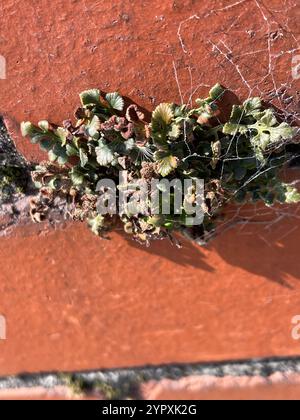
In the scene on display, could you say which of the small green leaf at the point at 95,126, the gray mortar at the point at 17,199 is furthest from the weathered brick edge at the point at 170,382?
the small green leaf at the point at 95,126

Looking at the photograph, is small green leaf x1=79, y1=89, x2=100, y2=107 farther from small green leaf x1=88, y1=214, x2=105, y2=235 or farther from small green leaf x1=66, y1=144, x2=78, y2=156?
small green leaf x1=88, y1=214, x2=105, y2=235

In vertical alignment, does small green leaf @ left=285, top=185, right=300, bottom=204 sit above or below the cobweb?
below

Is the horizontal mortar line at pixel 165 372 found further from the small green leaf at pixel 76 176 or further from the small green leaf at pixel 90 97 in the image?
the small green leaf at pixel 90 97

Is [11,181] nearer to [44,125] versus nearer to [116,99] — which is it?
[44,125]

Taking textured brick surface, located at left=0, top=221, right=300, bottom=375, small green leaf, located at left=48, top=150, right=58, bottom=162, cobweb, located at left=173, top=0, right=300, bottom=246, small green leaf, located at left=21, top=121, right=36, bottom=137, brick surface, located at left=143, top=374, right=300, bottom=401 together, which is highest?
cobweb, located at left=173, top=0, right=300, bottom=246

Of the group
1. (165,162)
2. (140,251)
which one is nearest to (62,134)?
(165,162)

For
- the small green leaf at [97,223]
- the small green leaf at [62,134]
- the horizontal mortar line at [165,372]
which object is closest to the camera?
the small green leaf at [62,134]

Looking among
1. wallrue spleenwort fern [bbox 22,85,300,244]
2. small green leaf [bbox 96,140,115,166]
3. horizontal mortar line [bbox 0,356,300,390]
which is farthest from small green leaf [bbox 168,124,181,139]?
horizontal mortar line [bbox 0,356,300,390]
